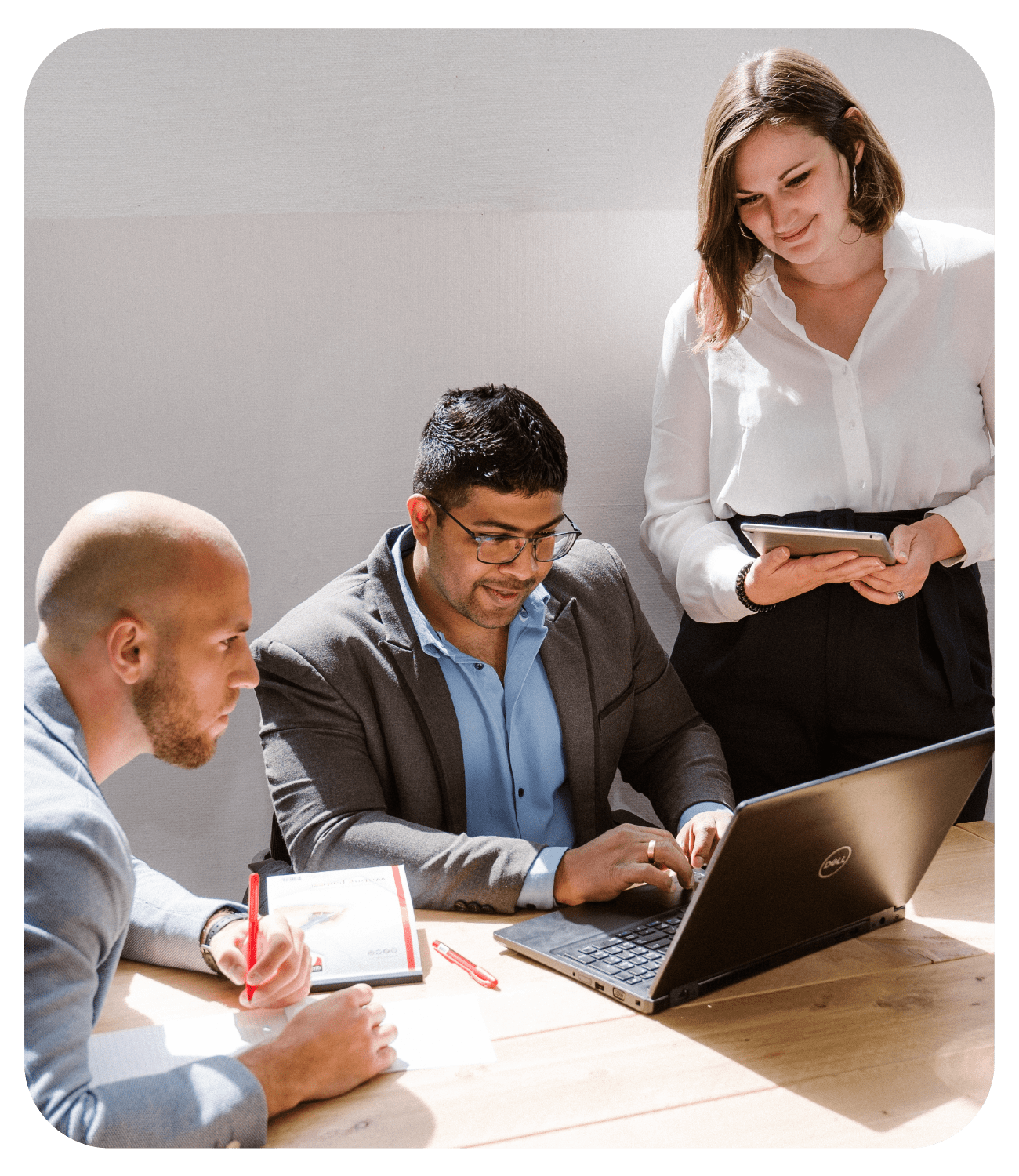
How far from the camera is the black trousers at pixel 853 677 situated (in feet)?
5.91

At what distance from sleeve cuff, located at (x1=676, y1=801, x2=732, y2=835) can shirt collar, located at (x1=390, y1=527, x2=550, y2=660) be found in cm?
37

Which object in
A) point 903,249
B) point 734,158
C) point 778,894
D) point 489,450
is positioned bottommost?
point 778,894

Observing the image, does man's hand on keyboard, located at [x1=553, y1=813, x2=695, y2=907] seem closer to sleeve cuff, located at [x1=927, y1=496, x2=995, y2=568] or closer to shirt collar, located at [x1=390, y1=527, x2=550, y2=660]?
shirt collar, located at [x1=390, y1=527, x2=550, y2=660]

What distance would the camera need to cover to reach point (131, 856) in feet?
3.63

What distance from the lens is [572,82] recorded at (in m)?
2.16

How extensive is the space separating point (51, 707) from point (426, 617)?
0.74 metres

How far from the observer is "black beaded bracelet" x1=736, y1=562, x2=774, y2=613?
5.84 ft

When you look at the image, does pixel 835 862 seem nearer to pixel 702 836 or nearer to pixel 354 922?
pixel 702 836

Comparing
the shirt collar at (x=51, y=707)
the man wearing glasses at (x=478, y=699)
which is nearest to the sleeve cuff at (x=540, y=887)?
the man wearing glasses at (x=478, y=699)

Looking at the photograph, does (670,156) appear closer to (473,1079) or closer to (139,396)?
A: (139,396)

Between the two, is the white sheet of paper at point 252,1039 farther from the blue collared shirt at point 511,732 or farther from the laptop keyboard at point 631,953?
the blue collared shirt at point 511,732

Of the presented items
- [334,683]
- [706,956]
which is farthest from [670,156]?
[706,956]

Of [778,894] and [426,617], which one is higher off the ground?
[426,617]

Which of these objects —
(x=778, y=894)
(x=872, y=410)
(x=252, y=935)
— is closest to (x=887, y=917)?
(x=778, y=894)
